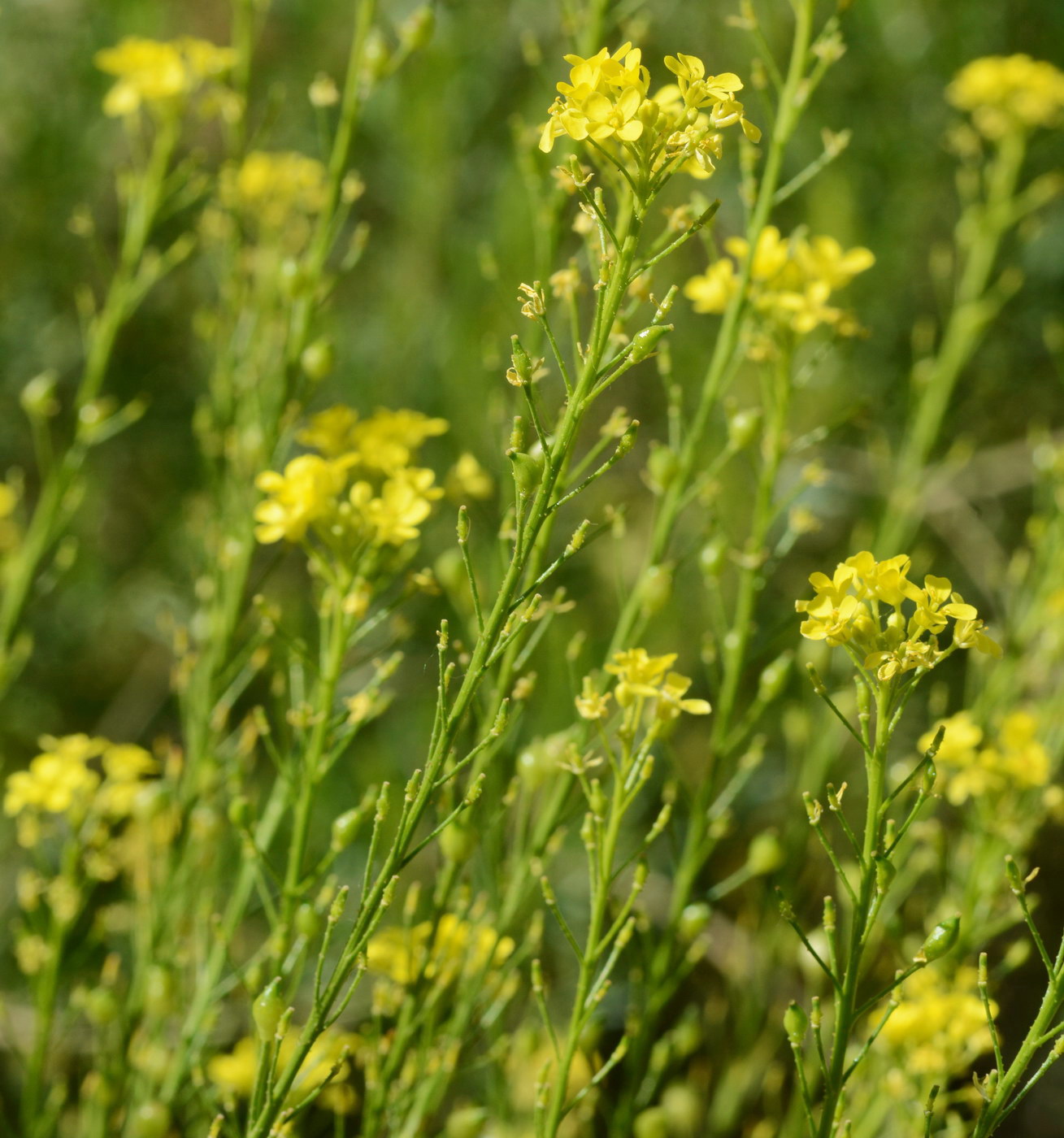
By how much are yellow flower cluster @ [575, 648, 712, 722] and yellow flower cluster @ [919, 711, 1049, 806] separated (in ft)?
1.31

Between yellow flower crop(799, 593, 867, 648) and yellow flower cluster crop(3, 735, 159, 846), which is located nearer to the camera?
yellow flower crop(799, 593, 867, 648)

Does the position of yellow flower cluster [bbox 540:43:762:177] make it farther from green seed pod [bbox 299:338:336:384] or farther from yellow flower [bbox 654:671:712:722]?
green seed pod [bbox 299:338:336:384]

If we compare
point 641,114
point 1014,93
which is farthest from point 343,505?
point 1014,93

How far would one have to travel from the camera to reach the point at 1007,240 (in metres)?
2.53

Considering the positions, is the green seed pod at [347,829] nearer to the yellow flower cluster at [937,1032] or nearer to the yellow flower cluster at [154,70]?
the yellow flower cluster at [937,1032]

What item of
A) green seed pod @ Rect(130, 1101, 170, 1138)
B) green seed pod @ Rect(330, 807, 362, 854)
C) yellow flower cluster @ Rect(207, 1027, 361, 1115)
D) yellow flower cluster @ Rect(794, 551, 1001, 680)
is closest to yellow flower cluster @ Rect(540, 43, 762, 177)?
yellow flower cluster @ Rect(794, 551, 1001, 680)

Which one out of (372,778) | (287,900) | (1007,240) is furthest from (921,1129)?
(1007,240)

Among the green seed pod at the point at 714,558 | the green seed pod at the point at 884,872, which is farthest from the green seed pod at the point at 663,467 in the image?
the green seed pod at the point at 884,872

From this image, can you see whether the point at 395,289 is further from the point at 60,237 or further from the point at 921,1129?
the point at 921,1129

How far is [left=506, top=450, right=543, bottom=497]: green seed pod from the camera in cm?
64

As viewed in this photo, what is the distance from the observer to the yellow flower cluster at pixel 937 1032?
89 cm

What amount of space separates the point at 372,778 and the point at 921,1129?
1001 millimetres

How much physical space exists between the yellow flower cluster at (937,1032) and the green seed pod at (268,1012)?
0.51m

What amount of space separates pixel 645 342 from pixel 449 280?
190 cm
